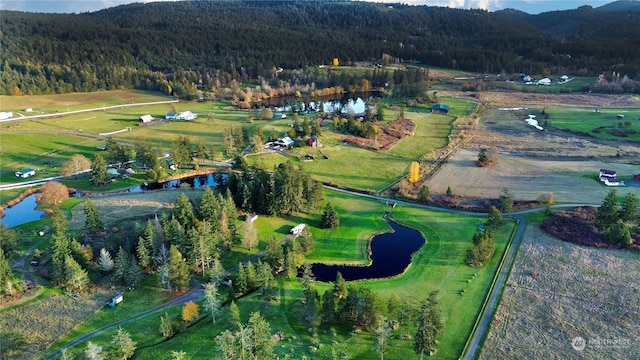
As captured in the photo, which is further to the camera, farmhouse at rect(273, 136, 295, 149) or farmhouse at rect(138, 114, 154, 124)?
farmhouse at rect(138, 114, 154, 124)

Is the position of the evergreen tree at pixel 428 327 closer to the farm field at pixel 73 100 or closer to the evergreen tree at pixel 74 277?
the evergreen tree at pixel 74 277

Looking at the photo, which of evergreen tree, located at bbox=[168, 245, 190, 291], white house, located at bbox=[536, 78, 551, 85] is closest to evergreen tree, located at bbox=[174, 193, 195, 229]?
evergreen tree, located at bbox=[168, 245, 190, 291]

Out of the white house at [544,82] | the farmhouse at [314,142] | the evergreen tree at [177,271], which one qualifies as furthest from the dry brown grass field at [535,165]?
the white house at [544,82]

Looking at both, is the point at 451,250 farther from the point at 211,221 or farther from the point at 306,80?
the point at 306,80

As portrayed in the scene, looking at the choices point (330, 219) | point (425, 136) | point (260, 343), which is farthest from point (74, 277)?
point (425, 136)

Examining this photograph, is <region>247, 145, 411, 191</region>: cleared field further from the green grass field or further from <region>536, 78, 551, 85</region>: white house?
<region>536, 78, 551, 85</region>: white house

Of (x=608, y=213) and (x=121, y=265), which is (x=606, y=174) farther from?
(x=121, y=265)
